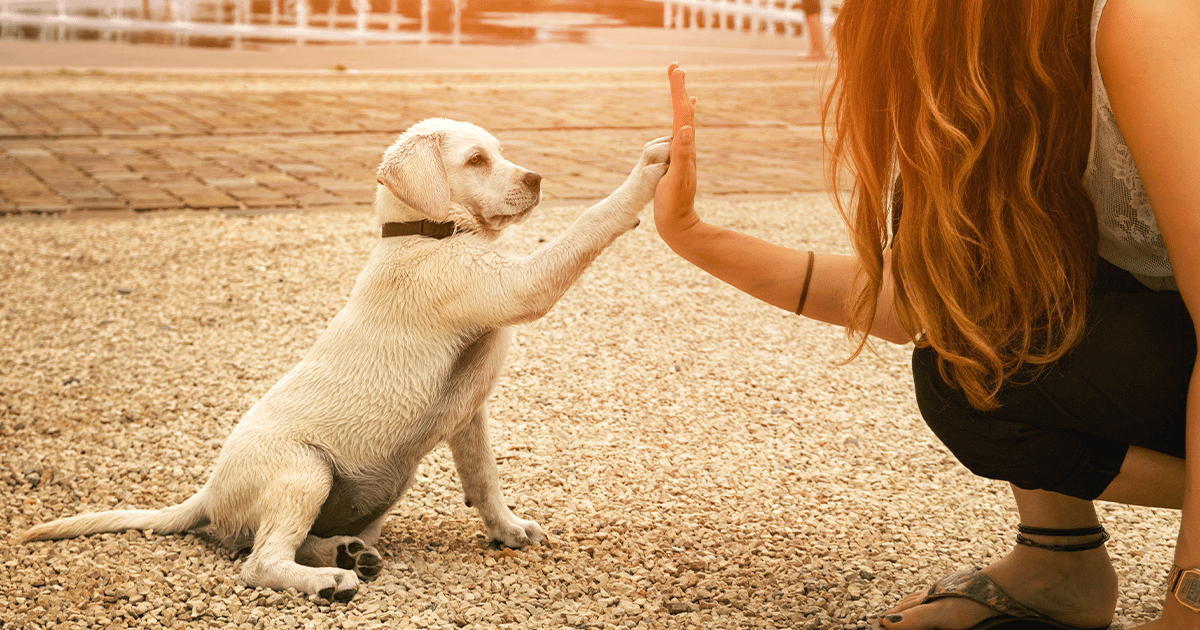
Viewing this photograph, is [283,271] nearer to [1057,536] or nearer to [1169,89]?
[1057,536]

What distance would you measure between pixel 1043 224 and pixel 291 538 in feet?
5.61

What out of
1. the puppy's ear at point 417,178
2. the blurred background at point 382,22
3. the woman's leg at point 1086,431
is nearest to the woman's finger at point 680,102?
the puppy's ear at point 417,178

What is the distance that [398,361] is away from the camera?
2.40 m

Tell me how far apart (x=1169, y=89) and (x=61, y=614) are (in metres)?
2.41

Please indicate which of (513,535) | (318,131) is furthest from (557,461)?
(318,131)

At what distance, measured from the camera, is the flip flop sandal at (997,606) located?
228cm

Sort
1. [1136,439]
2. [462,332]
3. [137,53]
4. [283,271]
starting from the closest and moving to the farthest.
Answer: [1136,439] → [462,332] → [283,271] → [137,53]

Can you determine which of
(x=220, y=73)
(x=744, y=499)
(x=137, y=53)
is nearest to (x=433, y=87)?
(x=220, y=73)

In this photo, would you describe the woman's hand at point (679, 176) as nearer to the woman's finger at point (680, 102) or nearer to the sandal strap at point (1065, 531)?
the woman's finger at point (680, 102)

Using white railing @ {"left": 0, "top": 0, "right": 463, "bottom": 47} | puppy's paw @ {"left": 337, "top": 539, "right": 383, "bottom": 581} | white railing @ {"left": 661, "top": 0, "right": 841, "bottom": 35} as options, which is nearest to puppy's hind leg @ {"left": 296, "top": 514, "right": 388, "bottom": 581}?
puppy's paw @ {"left": 337, "top": 539, "right": 383, "bottom": 581}

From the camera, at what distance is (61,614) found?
227 centimetres

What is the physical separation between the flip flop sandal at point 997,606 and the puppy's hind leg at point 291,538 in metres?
1.33

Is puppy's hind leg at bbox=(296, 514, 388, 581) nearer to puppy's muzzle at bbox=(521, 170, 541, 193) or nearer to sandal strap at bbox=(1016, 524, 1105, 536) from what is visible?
puppy's muzzle at bbox=(521, 170, 541, 193)

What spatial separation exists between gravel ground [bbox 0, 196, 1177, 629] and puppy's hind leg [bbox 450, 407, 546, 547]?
0.18ft
